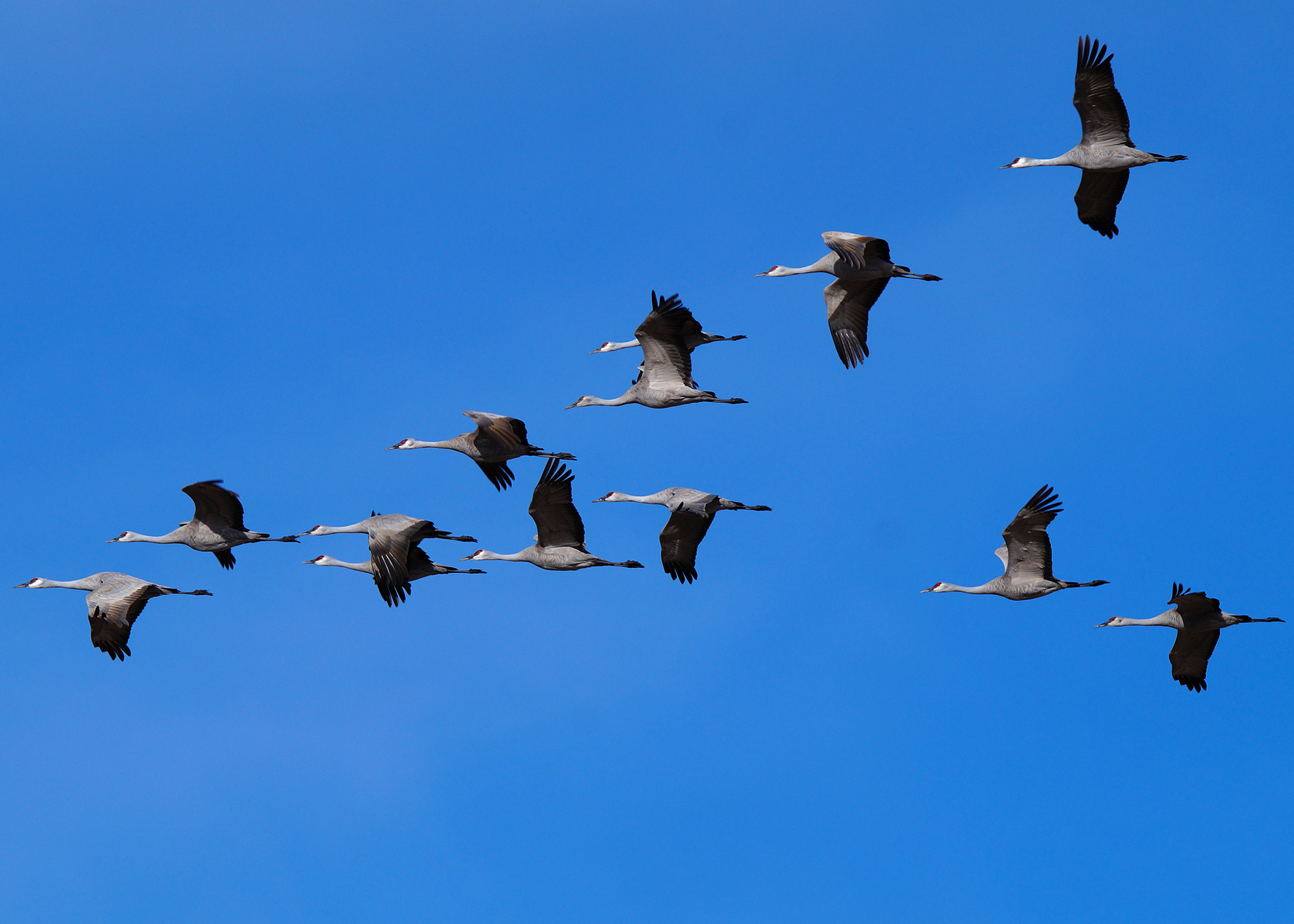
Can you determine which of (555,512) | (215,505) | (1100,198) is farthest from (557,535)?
(1100,198)

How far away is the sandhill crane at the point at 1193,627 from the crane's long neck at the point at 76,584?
16.6 meters

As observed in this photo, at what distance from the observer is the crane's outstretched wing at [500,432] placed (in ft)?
86.5

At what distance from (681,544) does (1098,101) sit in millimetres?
9435

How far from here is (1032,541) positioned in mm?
26375

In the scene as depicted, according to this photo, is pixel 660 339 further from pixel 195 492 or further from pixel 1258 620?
pixel 1258 620

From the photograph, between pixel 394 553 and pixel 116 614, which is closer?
pixel 394 553

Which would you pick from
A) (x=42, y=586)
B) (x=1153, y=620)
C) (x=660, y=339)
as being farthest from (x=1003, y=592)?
(x=42, y=586)

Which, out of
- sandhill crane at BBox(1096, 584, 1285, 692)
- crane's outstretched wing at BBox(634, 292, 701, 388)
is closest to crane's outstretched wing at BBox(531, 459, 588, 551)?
crane's outstretched wing at BBox(634, 292, 701, 388)

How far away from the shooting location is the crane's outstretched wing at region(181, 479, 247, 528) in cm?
2680

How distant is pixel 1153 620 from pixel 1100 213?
6.56 meters

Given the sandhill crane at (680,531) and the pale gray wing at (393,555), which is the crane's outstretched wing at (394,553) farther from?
the sandhill crane at (680,531)

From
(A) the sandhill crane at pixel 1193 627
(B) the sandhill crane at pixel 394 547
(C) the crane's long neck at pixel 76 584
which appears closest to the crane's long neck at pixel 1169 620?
(A) the sandhill crane at pixel 1193 627

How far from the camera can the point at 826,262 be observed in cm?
2727

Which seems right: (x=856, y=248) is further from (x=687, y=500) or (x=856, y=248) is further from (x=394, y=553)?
(x=394, y=553)
